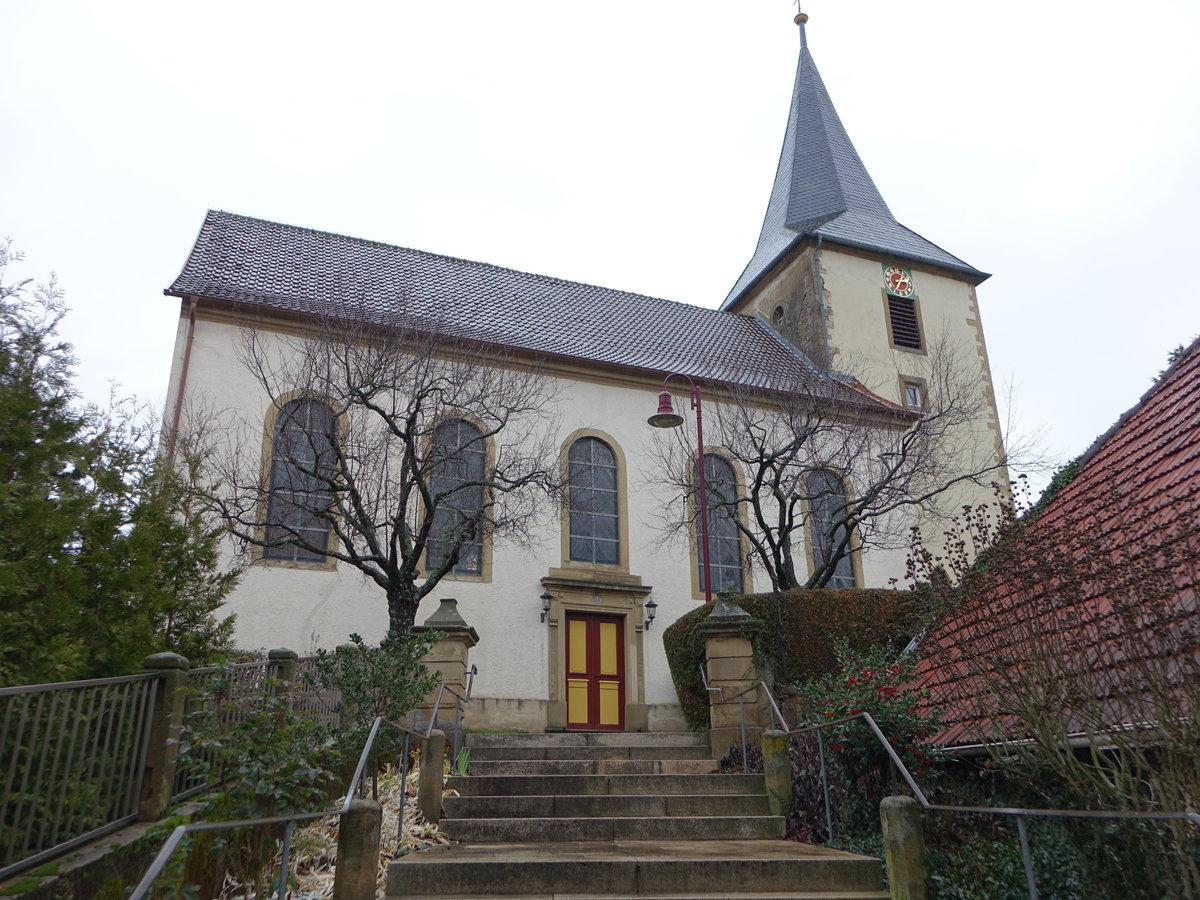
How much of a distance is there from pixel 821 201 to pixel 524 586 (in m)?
15.8

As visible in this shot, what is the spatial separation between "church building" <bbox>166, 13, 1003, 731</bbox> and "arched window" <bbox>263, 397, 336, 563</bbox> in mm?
68

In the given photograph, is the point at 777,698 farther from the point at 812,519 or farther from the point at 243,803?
the point at 243,803

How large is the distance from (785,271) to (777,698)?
15098mm

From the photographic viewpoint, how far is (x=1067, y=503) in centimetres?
785

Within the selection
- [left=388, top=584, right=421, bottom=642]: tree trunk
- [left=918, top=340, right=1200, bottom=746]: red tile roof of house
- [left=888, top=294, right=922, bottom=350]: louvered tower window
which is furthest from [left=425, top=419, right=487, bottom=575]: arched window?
[left=888, top=294, right=922, bottom=350]: louvered tower window

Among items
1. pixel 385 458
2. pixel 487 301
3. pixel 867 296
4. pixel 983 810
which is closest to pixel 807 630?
pixel 385 458

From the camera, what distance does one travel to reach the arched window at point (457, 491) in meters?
13.1

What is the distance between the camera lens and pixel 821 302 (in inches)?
848

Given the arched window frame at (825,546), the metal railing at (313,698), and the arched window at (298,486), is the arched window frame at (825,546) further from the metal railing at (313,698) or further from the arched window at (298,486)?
the metal railing at (313,698)

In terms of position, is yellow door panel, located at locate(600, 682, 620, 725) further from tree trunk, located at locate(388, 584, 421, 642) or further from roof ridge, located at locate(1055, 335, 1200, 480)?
roof ridge, located at locate(1055, 335, 1200, 480)

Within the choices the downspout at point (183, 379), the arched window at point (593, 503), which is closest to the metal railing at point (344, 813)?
the arched window at point (593, 503)

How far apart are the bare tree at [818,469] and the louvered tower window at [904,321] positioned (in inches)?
151

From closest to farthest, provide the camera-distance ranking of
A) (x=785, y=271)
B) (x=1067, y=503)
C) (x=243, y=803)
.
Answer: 1. (x=243, y=803)
2. (x=1067, y=503)
3. (x=785, y=271)

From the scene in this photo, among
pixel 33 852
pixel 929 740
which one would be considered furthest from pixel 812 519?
pixel 33 852
